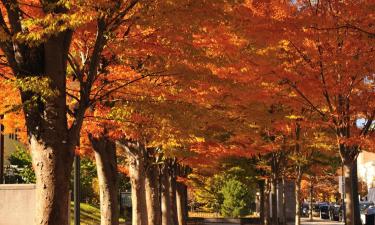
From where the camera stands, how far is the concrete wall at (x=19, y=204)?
17.5 m

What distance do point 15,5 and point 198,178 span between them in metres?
38.8

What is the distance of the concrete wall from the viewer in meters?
17.5

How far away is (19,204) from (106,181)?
2665 mm

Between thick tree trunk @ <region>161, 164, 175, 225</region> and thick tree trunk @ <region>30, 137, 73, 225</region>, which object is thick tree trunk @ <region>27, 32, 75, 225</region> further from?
thick tree trunk @ <region>161, 164, 175, 225</region>

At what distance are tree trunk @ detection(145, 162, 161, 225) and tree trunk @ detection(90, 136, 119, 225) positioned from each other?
6500 mm

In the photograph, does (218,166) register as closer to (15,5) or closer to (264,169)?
(264,169)

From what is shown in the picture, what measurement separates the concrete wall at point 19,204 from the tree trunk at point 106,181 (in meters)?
2.03

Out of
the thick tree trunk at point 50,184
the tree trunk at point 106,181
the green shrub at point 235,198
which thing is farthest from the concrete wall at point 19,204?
the green shrub at point 235,198

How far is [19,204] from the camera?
17.6 metres

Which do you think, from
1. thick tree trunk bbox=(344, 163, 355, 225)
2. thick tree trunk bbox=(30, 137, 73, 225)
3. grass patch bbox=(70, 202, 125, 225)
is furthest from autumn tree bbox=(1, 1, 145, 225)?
grass patch bbox=(70, 202, 125, 225)

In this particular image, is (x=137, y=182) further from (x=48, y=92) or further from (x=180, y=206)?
(x=180, y=206)

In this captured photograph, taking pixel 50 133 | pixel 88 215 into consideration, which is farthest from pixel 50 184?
pixel 88 215

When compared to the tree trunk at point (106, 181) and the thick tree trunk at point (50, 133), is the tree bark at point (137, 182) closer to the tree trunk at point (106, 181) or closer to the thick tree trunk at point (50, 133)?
the tree trunk at point (106, 181)

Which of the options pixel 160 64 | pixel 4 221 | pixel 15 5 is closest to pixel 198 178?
pixel 4 221
